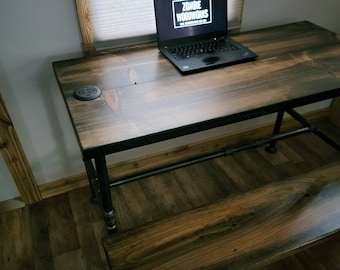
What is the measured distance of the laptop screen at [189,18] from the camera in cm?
130

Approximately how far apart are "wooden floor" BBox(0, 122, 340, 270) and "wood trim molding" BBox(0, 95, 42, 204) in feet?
0.29

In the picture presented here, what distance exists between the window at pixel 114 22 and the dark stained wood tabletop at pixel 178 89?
0.26 ft

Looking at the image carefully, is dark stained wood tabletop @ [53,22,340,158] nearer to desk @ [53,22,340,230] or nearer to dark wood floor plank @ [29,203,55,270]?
desk @ [53,22,340,230]

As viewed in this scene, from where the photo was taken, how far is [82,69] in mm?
1266

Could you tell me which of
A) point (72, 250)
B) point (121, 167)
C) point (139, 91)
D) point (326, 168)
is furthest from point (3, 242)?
point (326, 168)

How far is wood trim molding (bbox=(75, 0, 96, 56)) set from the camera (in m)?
1.28

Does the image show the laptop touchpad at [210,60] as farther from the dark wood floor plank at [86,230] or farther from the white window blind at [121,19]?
the dark wood floor plank at [86,230]

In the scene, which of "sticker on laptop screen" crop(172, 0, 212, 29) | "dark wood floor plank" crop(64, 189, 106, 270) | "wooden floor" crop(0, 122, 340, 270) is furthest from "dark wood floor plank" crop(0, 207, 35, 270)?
"sticker on laptop screen" crop(172, 0, 212, 29)

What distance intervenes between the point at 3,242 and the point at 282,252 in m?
1.29

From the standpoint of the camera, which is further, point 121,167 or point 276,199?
point 121,167

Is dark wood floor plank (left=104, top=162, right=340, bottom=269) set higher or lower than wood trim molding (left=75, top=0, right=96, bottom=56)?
lower

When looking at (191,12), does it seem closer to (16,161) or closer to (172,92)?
(172,92)

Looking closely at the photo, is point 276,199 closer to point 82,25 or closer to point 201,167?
point 201,167

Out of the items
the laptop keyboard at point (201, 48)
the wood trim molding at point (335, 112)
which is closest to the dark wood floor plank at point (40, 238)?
the laptop keyboard at point (201, 48)
